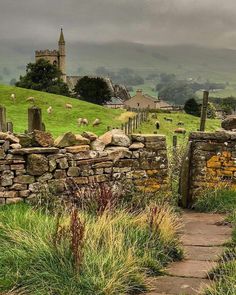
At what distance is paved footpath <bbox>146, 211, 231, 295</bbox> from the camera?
6.30 metres

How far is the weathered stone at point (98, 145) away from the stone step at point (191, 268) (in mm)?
3685

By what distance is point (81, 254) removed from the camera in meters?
6.22

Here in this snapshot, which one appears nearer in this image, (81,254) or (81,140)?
(81,254)

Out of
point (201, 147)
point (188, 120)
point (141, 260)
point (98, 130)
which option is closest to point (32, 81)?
point (188, 120)

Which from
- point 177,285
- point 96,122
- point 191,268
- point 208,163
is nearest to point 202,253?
point 191,268

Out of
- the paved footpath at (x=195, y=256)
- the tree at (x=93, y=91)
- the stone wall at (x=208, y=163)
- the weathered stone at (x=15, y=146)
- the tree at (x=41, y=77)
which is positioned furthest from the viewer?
the tree at (x=93, y=91)

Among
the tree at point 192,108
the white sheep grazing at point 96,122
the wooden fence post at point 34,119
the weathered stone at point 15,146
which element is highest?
the wooden fence post at point 34,119

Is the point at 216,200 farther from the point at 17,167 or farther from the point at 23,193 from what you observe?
the point at 17,167

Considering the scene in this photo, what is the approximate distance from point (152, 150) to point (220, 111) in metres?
104

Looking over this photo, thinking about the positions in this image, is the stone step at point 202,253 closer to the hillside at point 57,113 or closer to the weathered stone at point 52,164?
the weathered stone at point 52,164

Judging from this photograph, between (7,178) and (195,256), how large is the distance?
3719mm

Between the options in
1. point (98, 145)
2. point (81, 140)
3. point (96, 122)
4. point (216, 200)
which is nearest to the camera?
point (81, 140)

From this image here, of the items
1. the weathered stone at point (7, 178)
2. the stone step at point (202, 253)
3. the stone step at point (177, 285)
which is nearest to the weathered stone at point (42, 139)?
the weathered stone at point (7, 178)

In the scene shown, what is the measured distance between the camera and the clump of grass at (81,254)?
596cm
